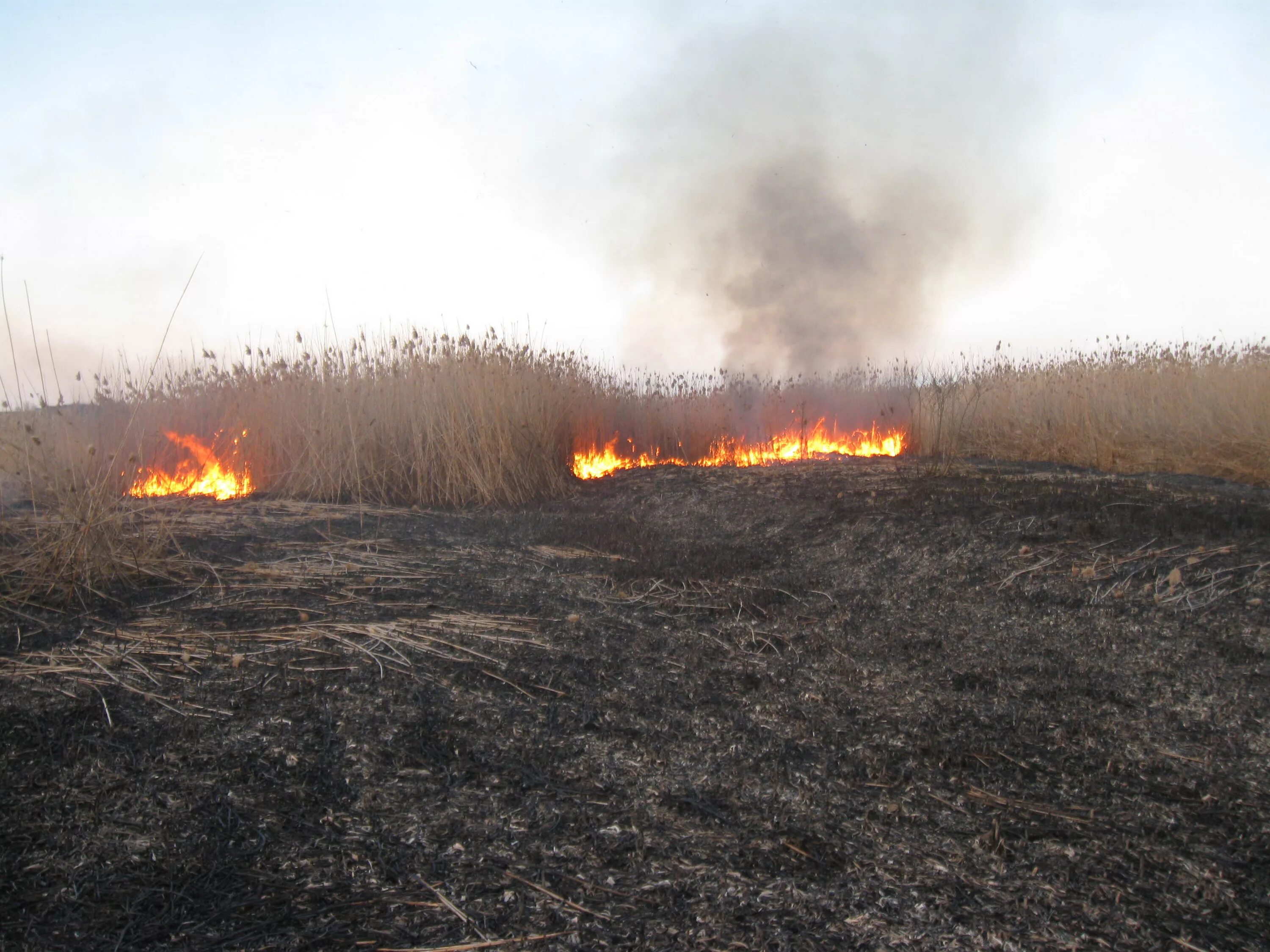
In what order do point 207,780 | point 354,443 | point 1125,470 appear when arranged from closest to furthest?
point 207,780, point 354,443, point 1125,470

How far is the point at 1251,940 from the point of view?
161 centimetres

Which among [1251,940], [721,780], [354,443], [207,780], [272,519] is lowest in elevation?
[1251,940]

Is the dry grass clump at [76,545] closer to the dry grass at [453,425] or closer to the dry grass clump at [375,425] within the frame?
the dry grass at [453,425]

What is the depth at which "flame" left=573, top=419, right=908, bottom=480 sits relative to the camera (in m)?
9.13

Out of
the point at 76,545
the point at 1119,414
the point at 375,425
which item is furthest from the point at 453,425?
the point at 1119,414

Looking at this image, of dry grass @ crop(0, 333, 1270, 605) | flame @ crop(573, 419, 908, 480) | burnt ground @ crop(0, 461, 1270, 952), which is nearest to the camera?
burnt ground @ crop(0, 461, 1270, 952)

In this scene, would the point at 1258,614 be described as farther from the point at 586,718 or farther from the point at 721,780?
the point at 586,718

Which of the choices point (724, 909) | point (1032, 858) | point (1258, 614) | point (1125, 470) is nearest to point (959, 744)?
point (1032, 858)

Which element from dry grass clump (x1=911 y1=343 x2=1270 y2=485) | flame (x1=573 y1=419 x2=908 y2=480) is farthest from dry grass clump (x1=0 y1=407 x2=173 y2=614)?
dry grass clump (x1=911 y1=343 x2=1270 y2=485)

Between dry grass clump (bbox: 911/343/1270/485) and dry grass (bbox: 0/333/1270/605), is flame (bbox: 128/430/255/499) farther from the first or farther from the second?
dry grass clump (bbox: 911/343/1270/485)

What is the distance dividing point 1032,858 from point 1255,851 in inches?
22.5

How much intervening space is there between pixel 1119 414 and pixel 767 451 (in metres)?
4.16

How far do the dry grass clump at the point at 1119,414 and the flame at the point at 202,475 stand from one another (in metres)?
6.94

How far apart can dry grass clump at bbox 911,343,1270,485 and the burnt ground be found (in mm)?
3872
